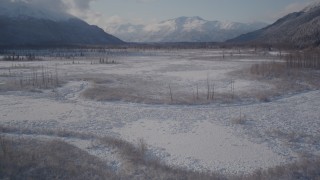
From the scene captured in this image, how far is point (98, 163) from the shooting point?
14.1m

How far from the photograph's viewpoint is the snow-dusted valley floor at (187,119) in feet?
52.1

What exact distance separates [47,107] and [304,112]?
56.0ft

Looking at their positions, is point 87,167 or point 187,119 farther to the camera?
→ point 187,119

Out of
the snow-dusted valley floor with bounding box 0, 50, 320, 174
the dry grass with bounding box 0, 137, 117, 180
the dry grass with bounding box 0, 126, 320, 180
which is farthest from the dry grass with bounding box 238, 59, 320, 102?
the dry grass with bounding box 0, 137, 117, 180

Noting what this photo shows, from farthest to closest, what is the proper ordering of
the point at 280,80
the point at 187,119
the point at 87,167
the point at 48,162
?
the point at 280,80 → the point at 187,119 → the point at 48,162 → the point at 87,167

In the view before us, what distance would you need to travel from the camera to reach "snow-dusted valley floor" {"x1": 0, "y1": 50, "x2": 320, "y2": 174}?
52.1 ft

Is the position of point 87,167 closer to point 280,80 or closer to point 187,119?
point 187,119

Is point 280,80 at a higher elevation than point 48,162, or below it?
higher

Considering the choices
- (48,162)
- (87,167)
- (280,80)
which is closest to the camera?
(87,167)

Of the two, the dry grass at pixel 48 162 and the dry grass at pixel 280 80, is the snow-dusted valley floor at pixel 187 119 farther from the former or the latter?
the dry grass at pixel 48 162

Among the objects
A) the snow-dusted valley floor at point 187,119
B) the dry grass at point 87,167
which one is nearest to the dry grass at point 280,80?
the snow-dusted valley floor at point 187,119

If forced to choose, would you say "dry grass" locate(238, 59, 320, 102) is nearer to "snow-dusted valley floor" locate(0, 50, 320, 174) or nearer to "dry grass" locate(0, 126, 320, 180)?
"snow-dusted valley floor" locate(0, 50, 320, 174)

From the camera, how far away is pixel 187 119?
2206 cm

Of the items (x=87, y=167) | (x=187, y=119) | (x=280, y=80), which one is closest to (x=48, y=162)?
(x=87, y=167)
